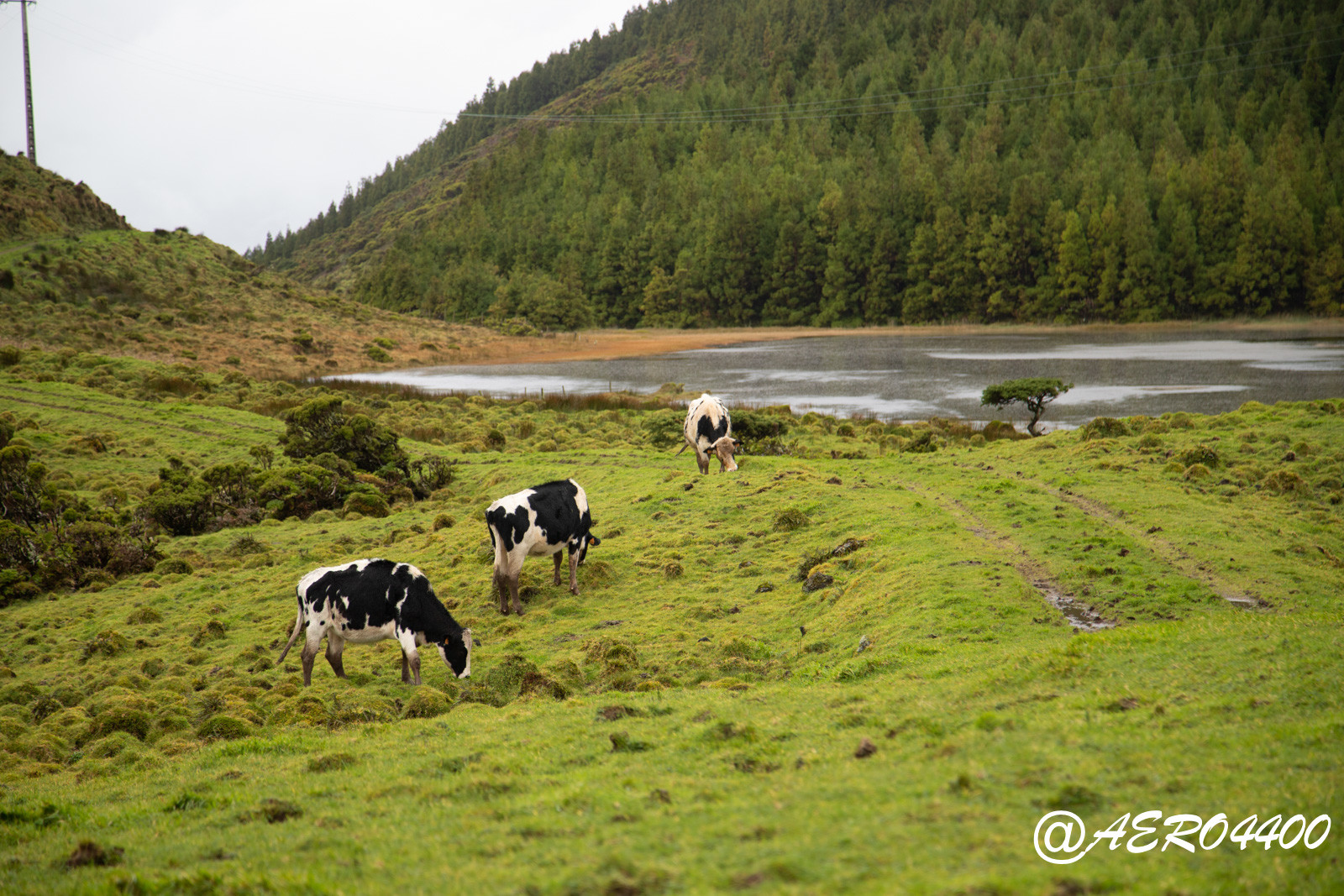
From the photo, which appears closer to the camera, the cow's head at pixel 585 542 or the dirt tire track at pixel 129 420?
the cow's head at pixel 585 542

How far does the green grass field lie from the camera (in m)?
6.28

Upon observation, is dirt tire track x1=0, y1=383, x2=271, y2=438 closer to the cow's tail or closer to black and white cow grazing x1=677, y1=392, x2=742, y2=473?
black and white cow grazing x1=677, y1=392, x2=742, y2=473

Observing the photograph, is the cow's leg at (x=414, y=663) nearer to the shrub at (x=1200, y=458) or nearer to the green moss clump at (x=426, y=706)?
the green moss clump at (x=426, y=706)

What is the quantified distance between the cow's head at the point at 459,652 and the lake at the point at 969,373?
3382 cm

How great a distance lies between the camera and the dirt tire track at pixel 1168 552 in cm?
1440

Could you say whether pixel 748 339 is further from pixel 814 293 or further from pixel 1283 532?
pixel 1283 532

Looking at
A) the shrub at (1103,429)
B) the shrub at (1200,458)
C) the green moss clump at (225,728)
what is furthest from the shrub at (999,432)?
the green moss clump at (225,728)

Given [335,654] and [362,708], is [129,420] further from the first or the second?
[362,708]

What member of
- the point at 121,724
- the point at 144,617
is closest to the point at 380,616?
the point at 121,724

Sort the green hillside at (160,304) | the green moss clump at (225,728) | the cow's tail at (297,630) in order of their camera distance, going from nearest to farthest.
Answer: the green moss clump at (225,728) → the cow's tail at (297,630) → the green hillside at (160,304)

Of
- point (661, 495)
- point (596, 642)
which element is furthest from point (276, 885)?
point (661, 495)

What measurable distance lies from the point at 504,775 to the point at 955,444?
98.8 ft

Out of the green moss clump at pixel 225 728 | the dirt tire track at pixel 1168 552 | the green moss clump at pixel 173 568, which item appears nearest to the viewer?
the green moss clump at pixel 225 728

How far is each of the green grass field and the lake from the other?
59.7 feet
